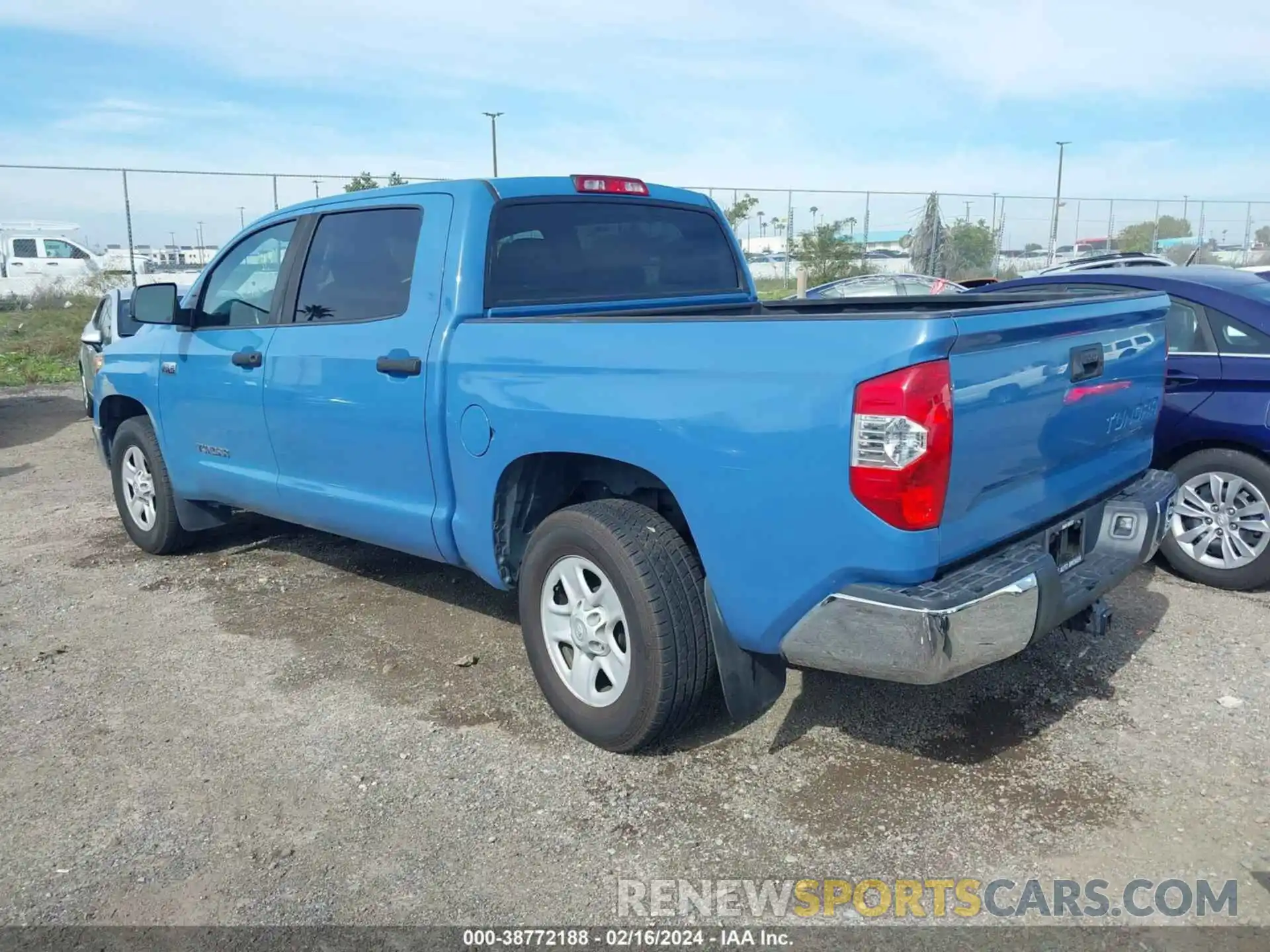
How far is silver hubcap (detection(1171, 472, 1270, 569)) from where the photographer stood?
4.94 m

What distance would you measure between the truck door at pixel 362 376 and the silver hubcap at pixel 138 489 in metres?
1.60

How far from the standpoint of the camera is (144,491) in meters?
6.02

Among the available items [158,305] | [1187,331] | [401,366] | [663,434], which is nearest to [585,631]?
[663,434]

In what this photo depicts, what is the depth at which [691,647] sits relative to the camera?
325cm

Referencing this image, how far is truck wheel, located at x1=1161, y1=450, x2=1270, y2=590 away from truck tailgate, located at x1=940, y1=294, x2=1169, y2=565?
152 cm

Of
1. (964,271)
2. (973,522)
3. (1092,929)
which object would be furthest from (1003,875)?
(964,271)

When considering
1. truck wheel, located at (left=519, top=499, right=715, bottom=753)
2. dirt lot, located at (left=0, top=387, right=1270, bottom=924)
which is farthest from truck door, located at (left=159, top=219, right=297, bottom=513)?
truck wheel, located at (left=519, top=499, right=715, bottom=753)

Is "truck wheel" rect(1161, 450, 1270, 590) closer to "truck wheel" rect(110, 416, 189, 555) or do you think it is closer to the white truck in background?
"truck wheel" rect(110, 416, 189, 555)

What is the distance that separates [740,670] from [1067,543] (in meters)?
1.18

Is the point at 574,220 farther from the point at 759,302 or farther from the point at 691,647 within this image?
the point at 691,647

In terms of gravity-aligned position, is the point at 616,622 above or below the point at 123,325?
below

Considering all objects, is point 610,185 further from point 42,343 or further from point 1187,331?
point 42,343

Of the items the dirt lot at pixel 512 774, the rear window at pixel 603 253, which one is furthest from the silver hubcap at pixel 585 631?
the rear window at pixel 603 253

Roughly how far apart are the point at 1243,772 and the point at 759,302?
9.33 feet
